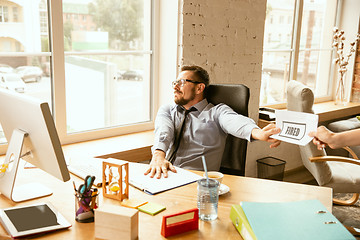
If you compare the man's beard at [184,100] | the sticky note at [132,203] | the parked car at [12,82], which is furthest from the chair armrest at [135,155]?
the sticky note at [132,203]

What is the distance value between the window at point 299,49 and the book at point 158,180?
2.45m

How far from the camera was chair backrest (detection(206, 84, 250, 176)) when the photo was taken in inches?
88.7

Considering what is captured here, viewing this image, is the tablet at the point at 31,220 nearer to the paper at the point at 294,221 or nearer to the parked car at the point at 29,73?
the paper at the point at 294,221

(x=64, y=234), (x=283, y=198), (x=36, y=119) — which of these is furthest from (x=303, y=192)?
(x=36, y=119)

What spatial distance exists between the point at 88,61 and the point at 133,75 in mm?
413

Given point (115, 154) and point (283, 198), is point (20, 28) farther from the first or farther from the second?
point (283, 198)

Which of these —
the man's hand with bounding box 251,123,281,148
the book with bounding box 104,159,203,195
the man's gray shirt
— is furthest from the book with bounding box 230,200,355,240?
the man's gray shirt

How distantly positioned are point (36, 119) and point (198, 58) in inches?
74.1

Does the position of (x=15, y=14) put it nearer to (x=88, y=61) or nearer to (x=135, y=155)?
(x=88, y=61)

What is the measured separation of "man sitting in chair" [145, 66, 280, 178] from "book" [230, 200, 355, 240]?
2.43ft

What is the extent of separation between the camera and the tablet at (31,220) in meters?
1.30

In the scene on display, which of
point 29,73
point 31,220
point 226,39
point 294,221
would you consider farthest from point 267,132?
point 29,73

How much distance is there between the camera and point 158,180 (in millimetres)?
1754

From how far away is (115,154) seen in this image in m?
2.66
